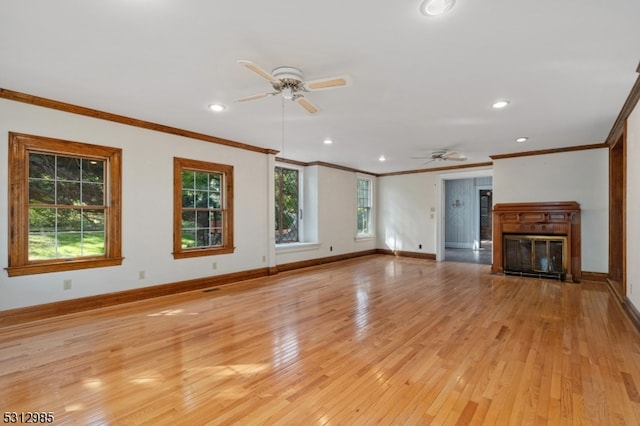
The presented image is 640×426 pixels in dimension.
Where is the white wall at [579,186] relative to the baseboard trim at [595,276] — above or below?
above

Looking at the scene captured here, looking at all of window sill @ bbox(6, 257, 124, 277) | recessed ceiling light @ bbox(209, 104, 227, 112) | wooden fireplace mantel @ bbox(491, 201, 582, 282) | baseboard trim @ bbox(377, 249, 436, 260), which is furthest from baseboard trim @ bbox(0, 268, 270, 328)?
wooden fireplace mantel @ bbox(491, 201, 582, 282)

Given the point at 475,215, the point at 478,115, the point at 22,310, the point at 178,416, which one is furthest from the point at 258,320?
the point at 475,215

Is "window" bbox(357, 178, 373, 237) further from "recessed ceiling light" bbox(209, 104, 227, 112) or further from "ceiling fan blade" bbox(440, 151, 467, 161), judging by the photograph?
"recessed ceiling light" bbox(209, 104, 227, 112)

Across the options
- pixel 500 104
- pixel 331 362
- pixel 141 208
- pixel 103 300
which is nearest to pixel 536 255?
pixel 500 104

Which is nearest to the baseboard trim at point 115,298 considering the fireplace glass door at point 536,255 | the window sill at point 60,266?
the window sill at point 60,266

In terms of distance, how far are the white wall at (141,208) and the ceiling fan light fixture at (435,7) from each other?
4.00 meters

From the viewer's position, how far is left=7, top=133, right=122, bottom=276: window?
348 cm

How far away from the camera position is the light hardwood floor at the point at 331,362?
77.0 inches

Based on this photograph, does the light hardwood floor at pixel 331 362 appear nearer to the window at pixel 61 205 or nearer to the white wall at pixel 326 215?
the window at pixel 61 205

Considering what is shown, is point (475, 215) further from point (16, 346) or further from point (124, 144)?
point (16, 346)

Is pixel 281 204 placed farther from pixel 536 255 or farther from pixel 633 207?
pixel 633 207

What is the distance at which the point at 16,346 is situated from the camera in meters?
2.87

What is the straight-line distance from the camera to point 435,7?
1979mm

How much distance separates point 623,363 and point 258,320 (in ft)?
10.9
